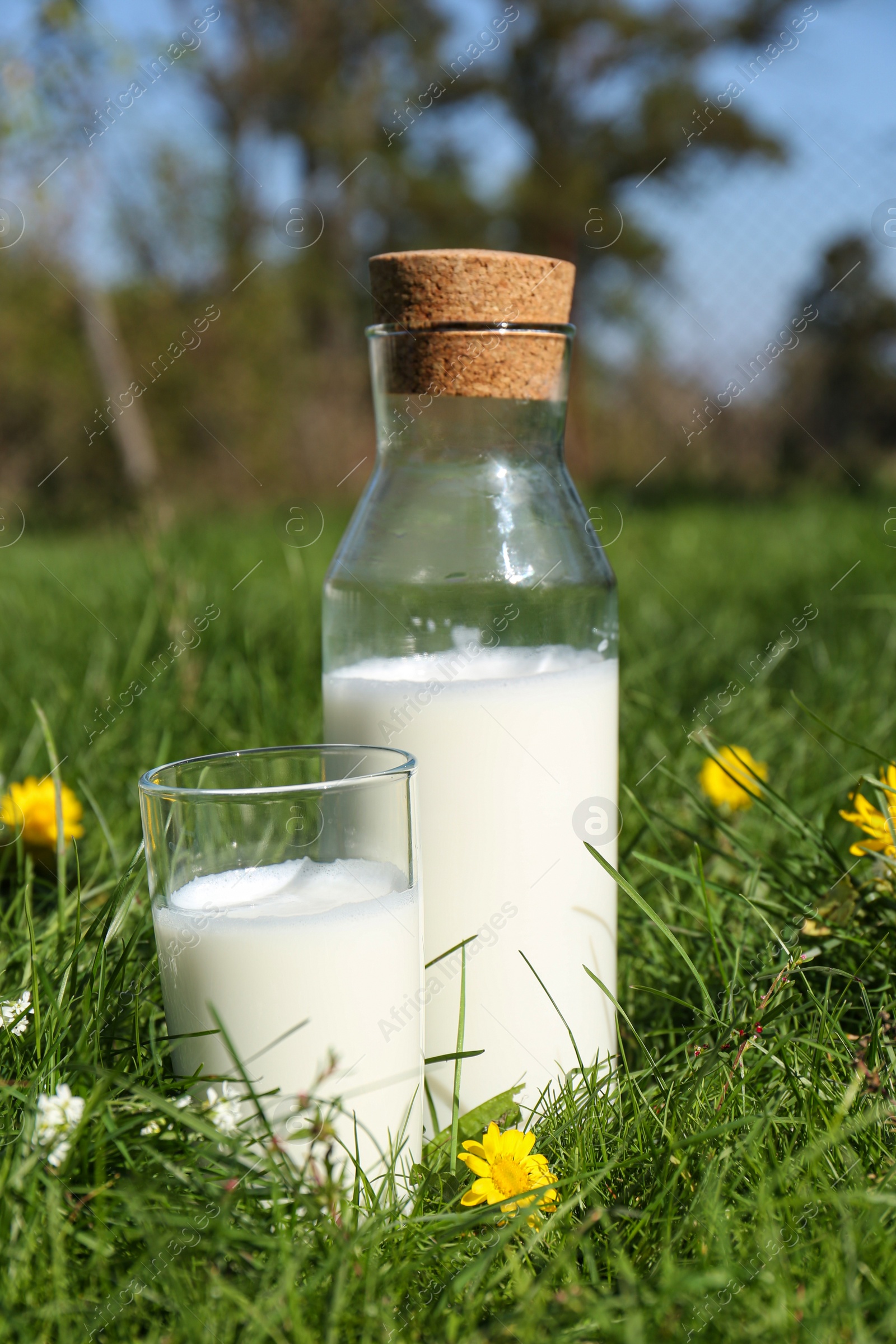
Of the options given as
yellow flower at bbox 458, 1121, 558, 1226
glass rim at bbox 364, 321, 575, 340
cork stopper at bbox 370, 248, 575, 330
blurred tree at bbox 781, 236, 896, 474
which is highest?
blurred tree at bbox 781, 236, 896, 474

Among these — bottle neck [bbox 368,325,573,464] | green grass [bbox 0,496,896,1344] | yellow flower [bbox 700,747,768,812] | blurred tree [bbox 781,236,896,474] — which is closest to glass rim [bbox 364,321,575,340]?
bottle neck [bbox 368,325,573,464]

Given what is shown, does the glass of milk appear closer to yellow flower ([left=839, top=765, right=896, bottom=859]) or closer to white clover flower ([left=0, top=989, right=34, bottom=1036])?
white clover flower ([left=0, top=989, right=34, bottom=1036])

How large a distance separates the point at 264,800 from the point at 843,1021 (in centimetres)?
79

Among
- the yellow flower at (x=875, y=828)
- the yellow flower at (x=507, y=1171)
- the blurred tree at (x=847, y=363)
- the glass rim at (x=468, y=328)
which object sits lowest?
the yellow flower at (x=507, y=1171)

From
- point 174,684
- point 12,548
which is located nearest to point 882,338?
point 12,548

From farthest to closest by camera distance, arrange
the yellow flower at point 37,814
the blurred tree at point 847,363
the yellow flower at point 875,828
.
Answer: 1. the blurred tree at point 847,363
2. the yellow flower at point 37,814
3. the yellow flower at point 875,828

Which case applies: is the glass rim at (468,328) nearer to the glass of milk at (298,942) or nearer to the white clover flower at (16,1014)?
the glass of milk at (298,942)

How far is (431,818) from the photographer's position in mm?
1320

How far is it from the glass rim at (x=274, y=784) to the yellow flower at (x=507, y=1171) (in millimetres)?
364

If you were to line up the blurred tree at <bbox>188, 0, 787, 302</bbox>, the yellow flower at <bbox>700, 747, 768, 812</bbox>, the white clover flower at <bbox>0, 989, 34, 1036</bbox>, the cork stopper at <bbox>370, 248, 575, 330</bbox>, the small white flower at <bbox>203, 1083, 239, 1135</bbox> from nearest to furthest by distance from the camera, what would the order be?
the small white flower at <bbox>203, 1083, 239, 1135</bbox> < the white clover flower at <bbox>0, 989, 34, 1036</bbox> < the cork stopper at <bbox>370, 248, 575, 330</bbox> < the yellow flower at <bbox>700, 747, 768, 812</bbox> < the blurred tree at <bbox>188, 0, 787, 302</bbox>

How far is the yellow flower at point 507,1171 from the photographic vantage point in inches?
43.3

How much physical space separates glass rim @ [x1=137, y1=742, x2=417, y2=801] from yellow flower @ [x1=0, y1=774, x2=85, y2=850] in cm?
59

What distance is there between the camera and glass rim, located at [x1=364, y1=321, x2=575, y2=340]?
1306 mm

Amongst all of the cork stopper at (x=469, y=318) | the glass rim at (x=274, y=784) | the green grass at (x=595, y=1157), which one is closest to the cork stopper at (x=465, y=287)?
the cork stopper at (x=469, y=318)
